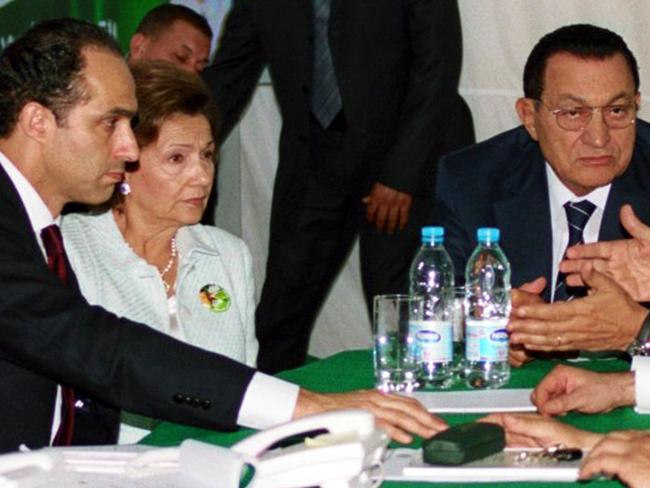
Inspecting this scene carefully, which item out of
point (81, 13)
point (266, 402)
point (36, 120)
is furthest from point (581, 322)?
point (81, 13)

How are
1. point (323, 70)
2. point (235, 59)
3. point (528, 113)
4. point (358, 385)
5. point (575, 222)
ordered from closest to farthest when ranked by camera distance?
point (358, 385), point (575, 222), point (528, 113), point (323, 70), point (235, 59)

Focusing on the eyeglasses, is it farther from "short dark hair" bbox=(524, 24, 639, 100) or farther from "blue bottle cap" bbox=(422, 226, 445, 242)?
"blue bottle cap" bbox=(422, 226, 445, 242)

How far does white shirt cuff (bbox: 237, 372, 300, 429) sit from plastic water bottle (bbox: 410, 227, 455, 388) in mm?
449

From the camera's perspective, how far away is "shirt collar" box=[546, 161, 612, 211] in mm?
3484

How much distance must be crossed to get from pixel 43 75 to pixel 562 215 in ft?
4.80

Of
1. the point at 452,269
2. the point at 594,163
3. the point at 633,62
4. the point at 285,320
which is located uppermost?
the point at 633,62

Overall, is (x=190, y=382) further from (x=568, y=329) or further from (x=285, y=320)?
(x=285, y=320)

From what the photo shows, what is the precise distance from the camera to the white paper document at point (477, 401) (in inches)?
97.1

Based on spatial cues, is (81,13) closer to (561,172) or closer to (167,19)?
(167,19)

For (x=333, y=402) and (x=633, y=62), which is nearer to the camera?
(x=333, y=402)

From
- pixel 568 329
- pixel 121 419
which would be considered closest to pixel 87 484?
pixel 121 419

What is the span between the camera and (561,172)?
3.52 meters

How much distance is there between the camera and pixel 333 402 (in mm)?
2316

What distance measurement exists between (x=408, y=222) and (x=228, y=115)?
3.29 feet
